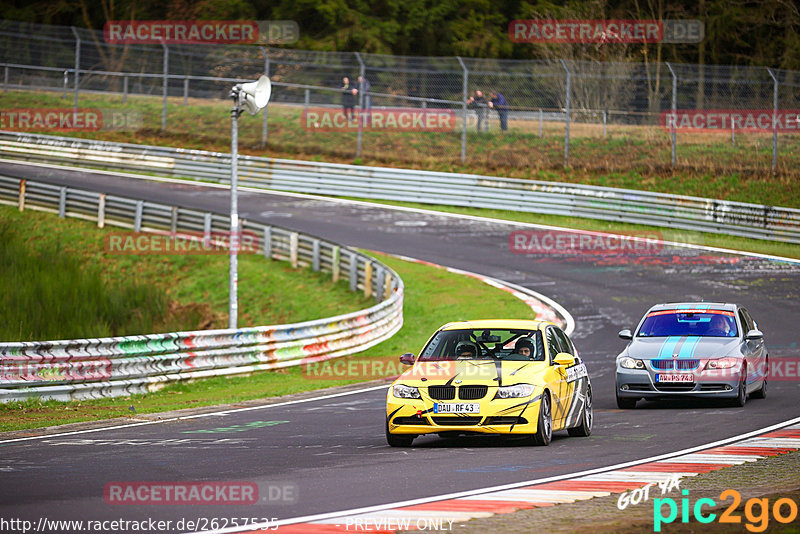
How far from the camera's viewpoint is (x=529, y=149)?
4294cm

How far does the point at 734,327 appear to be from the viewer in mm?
16609

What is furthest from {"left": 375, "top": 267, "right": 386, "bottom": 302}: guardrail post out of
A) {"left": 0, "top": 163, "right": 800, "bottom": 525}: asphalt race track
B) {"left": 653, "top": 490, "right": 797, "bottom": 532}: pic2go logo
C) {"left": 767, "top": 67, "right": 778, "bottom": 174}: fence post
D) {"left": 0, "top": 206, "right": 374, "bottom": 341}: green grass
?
{"left": 653, "top": 490, "right": 797, "bottom": 532}: pic2go logo

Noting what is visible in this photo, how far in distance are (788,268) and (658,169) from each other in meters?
11.0

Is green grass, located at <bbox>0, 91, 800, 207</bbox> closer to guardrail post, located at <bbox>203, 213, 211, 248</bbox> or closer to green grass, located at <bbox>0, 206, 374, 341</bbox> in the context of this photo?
guardrail post, located at <bbox>203, 213, 211, 248</bbox>

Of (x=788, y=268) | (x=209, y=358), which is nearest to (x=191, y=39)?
(x=788, y=268)

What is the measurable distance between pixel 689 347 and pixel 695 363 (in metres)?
0.35

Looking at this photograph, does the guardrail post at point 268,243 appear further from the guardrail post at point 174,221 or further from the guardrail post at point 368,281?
the guardrail post at point 368,281

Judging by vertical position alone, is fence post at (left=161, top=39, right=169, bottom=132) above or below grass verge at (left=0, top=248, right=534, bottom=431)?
above

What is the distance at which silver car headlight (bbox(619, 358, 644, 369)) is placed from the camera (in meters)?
15.8

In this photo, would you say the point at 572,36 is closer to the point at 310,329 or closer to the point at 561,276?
the point at 561,276

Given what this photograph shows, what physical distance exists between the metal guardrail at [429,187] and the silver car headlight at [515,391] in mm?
23842

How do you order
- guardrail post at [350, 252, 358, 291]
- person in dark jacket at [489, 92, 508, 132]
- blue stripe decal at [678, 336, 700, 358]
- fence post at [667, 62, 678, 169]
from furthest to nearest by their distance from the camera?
person in dark jacket at [489, 92, 508, 132]
fence post at [667, 62, 678, 169]
guardrail post at [350, 252, 358, 291]
blue stripe decal at [678, 336, 700, 358]

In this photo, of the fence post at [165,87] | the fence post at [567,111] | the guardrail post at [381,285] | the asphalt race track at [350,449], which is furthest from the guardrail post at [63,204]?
the asphalt race track at [350,449]

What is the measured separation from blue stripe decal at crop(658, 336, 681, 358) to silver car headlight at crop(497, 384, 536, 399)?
4.62 m
